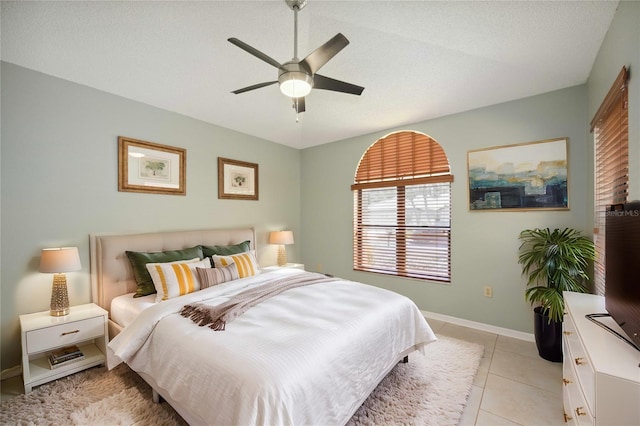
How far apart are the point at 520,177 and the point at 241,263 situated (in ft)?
→ 10.4

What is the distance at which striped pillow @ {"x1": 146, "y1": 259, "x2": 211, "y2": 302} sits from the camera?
93.4 inches

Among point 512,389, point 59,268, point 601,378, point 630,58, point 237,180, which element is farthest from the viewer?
point 237,180

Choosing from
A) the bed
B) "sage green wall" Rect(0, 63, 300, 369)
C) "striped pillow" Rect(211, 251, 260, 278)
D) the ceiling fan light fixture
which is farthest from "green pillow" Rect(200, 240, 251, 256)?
the ceiling fan light fixture

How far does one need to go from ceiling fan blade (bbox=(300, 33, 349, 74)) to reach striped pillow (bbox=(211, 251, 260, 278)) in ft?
6.86

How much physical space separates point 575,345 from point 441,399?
0.94m

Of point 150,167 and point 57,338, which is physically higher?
point 150,167

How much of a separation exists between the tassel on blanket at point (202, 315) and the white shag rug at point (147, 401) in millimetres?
624

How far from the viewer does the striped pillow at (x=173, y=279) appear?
2.37 m

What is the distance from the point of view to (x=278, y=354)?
4.56 feet

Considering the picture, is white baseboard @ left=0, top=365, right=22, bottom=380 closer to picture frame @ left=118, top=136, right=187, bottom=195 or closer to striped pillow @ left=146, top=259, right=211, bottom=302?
striped pillow @ left=146, top=259, right=211, bottom=302

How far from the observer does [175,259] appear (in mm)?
2795

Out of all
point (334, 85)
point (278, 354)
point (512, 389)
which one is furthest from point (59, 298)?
point (512, 389)

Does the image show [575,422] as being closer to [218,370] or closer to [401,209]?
[218,370]

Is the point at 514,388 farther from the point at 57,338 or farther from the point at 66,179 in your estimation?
the point at 66,179
